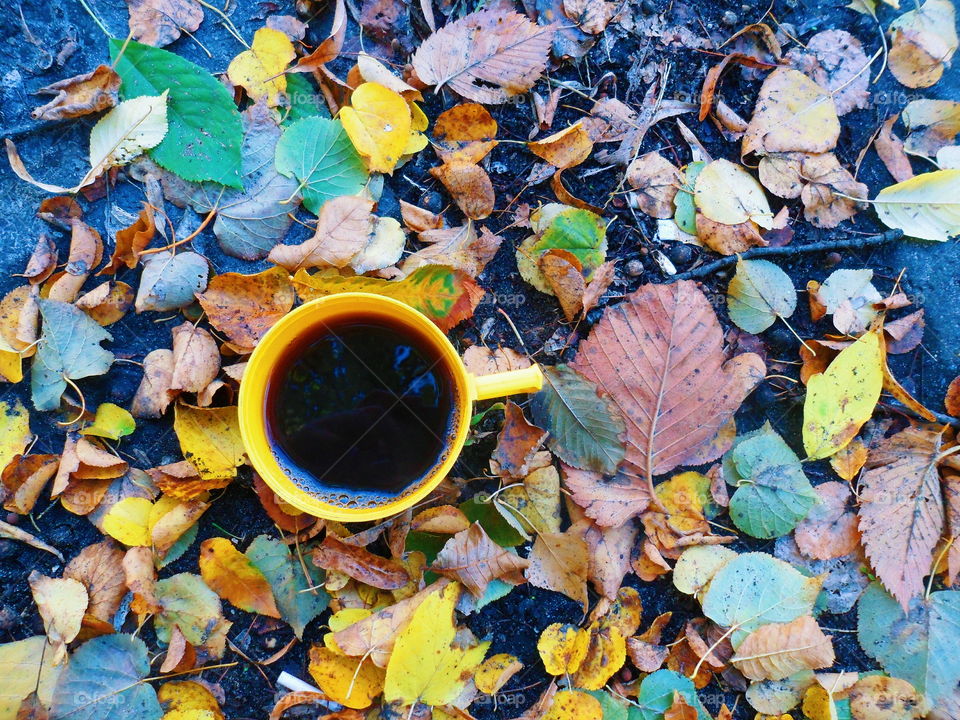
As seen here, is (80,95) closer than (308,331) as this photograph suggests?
No

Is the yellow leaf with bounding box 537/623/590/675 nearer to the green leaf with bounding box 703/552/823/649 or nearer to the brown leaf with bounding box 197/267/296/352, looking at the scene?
the green leaf with bounding box 703/552/823/649

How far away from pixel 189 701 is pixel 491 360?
2.72ft

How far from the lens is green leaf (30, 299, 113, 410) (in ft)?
3.86

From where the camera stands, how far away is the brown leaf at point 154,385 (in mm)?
1203

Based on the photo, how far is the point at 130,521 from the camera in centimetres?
119

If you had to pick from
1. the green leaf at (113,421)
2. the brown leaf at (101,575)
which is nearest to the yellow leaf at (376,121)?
the green leaf at (113,421)

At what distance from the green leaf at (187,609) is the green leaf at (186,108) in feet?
2.48

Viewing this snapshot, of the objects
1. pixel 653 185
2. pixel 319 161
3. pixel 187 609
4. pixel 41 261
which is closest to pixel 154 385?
pixel 41 261

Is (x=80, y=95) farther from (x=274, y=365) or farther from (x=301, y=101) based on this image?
(x=274, y=365)

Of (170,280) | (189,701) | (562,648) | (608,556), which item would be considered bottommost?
(189,701)

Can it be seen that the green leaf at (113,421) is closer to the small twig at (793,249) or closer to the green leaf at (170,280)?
the green leaf at (170,280)

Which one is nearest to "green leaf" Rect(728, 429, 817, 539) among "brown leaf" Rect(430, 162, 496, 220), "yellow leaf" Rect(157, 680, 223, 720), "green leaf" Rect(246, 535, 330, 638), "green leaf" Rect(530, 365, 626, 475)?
"green leaf" Rect(530, 365, 626, 475)

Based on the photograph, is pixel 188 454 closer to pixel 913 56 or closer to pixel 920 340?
pixel 920 340

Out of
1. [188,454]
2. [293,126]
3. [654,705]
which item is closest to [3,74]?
[293,126]
